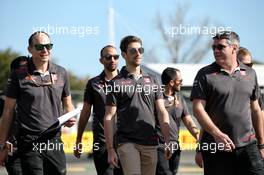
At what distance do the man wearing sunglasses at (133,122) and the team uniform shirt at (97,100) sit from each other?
133 centimetres

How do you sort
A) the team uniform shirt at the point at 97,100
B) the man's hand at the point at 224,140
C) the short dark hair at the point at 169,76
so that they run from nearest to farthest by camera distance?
the man's hand at the point at 224,140 < the team uniform shirt at the point at 97,100 < the short dark hair at the point at 169,76

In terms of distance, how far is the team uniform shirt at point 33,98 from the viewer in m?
7.91

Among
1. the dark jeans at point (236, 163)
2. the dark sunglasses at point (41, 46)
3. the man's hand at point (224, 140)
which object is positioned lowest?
the dark jeans at point (236, 163)

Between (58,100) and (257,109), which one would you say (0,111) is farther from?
(257,109)

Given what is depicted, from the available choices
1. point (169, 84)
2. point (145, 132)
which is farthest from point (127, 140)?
point (169, 84)

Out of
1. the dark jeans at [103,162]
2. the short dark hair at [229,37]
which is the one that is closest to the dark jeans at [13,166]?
the dark jeans at [103,162]

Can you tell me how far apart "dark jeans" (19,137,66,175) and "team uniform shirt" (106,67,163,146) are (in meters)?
0.73

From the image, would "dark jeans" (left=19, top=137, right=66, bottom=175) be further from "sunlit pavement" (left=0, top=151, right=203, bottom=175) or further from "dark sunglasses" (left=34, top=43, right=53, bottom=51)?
"sunlit pavement" (left=0, top=151, right=203, bottom=175)

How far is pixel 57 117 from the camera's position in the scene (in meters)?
8.05

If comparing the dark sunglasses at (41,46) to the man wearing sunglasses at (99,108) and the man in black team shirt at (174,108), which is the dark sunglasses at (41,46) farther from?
the man in black team shirt at (174,108)

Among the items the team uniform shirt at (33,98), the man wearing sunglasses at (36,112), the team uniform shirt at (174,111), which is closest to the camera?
the man wearing sunglasses at (36,112)

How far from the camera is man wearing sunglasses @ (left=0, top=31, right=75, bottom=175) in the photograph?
7.80 meters

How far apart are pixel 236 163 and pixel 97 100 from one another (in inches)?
104

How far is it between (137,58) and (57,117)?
3.89 feet
